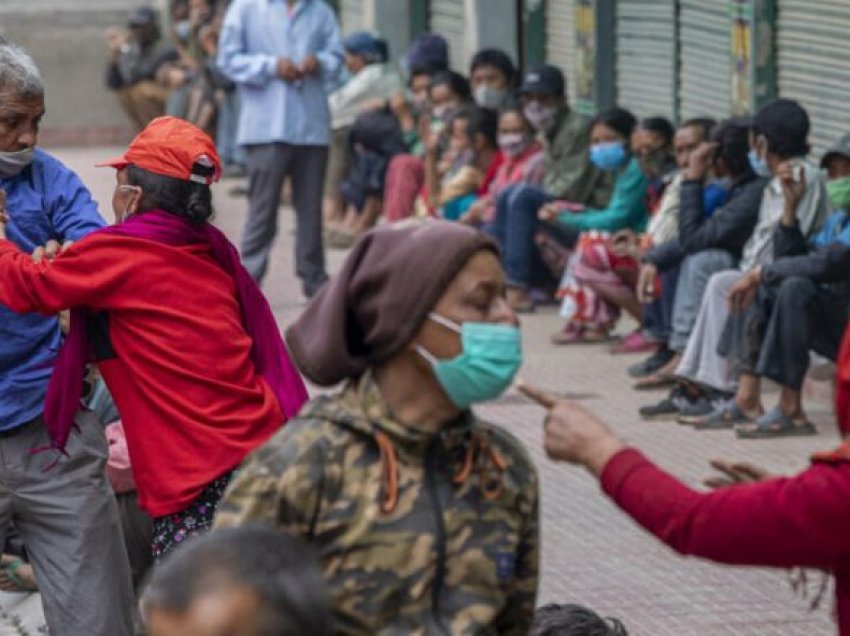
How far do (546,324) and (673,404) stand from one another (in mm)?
2661

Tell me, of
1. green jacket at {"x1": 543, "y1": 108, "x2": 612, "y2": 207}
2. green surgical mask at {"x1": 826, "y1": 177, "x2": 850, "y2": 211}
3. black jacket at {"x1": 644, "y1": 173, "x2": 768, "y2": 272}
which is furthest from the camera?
green jacket at {"x1": 543, "y1": 108, "x2": 612, "y2": 207}

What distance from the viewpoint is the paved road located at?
7.67 meters

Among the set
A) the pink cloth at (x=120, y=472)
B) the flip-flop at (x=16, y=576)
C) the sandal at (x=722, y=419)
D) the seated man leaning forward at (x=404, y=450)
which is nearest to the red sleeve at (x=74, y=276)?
the pink cloth at (x=120, y=472)

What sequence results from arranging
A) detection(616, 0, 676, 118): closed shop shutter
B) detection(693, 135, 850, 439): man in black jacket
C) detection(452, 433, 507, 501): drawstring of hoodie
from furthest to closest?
detection(616, 0, 676, 118): closed shop shutter, detection(693, 135, 850, 439): man in black jacket, detection(452, 433, 507, 501): drawstring of hoodie

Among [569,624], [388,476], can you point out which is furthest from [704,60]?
[388,476]

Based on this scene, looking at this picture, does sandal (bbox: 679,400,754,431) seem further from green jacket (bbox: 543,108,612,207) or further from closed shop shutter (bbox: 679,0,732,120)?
closed shop shutter (bbox: 679,0,732,120)

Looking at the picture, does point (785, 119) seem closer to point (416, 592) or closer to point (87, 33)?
point (416, 592)

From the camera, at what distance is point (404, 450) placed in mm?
3914

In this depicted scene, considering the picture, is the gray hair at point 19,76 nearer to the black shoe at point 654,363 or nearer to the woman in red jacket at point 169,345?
the woman in red jacket at point 169,345

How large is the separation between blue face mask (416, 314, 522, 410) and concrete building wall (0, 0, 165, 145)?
22040 millimetres

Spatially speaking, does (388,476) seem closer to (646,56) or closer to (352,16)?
(646,56)

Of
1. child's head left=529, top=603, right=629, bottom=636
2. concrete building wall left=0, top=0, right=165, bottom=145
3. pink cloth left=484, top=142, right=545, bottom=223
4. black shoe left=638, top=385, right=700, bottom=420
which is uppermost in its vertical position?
child's head left=529, top=603, right=629, bottom=636

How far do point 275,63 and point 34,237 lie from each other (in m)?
8.06

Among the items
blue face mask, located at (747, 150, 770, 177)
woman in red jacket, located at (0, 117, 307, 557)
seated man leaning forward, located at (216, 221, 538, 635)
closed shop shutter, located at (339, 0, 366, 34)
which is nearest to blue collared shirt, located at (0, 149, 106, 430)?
woman in red jacket, located at (0, 117, 307, 557)
